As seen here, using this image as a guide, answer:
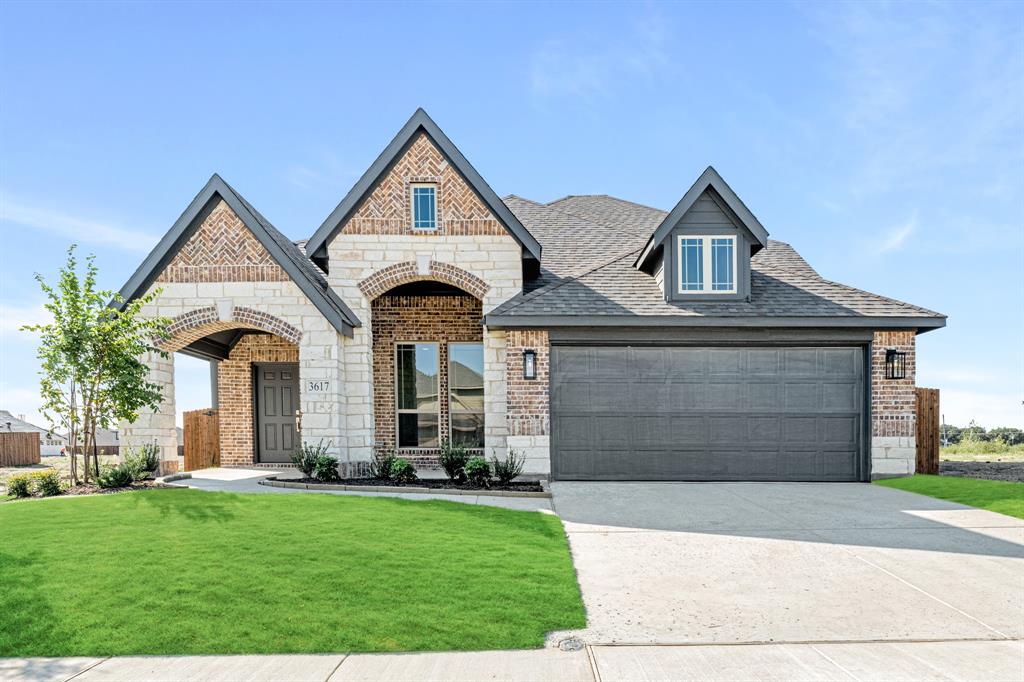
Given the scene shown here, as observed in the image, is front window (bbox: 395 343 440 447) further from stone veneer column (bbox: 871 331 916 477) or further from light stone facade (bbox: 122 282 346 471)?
stone veneer column (bbox: 871 331 916 477)

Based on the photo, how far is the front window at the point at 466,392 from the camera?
592 inches

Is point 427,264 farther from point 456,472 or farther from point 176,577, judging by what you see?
point 176,577

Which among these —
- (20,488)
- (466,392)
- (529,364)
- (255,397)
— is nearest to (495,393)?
(529,364)

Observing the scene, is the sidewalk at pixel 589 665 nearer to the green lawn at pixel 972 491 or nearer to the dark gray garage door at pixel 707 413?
the green lawn at pixel 972 491

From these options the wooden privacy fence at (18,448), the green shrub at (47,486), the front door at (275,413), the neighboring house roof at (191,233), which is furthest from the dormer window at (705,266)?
the wooden privacy fence at (18,448)

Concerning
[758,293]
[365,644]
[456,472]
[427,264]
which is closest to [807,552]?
[365,644]

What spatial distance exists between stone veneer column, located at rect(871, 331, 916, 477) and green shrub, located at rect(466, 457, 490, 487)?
8242 millimetres

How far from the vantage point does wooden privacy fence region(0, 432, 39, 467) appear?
20.1 metres

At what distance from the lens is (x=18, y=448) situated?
803 inches

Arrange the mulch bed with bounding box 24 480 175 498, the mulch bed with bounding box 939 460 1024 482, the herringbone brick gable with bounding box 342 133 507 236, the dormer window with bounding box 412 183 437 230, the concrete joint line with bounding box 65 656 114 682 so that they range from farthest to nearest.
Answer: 1. the mulch bed with bounding box 939 460 1024 482
2. the dormer window with bounding box 412 183 437 230
3. the herringbone brick gable with bounding box 342 133 507 236
4. the mulch bed with bounding box 24 480 175 498
5. the concrete joint line with bounding box 65 656 114 682

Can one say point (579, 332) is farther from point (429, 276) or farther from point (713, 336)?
point (429, 276)

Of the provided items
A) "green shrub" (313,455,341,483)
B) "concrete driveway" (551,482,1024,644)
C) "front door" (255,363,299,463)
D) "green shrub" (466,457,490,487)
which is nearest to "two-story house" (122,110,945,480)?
"green shrub" (313,455,341,483)

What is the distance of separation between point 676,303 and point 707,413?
2.45 metres

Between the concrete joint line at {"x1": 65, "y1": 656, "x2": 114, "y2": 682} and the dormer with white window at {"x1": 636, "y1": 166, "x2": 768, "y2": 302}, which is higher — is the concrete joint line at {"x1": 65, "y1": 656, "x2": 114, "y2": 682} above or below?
below
